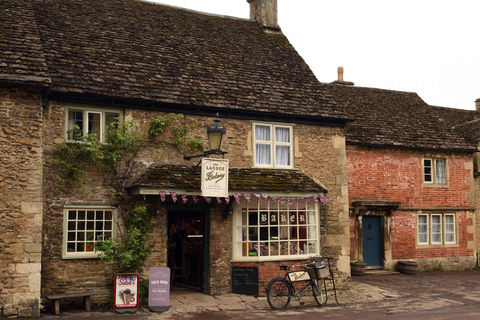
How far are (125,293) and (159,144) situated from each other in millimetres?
3892

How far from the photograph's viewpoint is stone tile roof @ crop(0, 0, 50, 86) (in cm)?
1123

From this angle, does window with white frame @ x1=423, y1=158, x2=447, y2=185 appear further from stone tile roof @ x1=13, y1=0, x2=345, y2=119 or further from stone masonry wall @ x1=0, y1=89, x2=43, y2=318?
stone masonry wall @ x1=0, y1=89, x2=43, y2=318

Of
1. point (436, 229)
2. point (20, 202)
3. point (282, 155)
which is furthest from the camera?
point (436, 229)

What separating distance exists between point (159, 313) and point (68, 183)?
3.72 metres

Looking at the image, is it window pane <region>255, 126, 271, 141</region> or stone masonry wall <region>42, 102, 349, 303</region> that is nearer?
stone masonry wall <region>42, 102, 349, 303</region>

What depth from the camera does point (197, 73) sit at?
1535cm

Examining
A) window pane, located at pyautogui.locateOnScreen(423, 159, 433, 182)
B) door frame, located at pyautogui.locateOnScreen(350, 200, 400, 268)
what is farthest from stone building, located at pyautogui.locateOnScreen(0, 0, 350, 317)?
window pane, located at pyautogui.locateOnScreen(423, 159, 433, 182)

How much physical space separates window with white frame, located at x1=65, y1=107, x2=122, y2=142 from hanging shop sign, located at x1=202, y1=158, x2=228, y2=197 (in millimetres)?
2670

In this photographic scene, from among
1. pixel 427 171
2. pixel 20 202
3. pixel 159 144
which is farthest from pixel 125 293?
pixel 427 171

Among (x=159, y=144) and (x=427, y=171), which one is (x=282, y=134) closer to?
(x=159, y=144)

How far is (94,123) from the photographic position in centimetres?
1323

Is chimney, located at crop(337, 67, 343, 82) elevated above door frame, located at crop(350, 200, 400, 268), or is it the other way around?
chimney, located at crop(337, 67, 343, 82)

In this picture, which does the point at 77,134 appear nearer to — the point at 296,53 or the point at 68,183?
the point at 68,183

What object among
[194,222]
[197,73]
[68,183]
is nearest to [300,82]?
[197,73]
